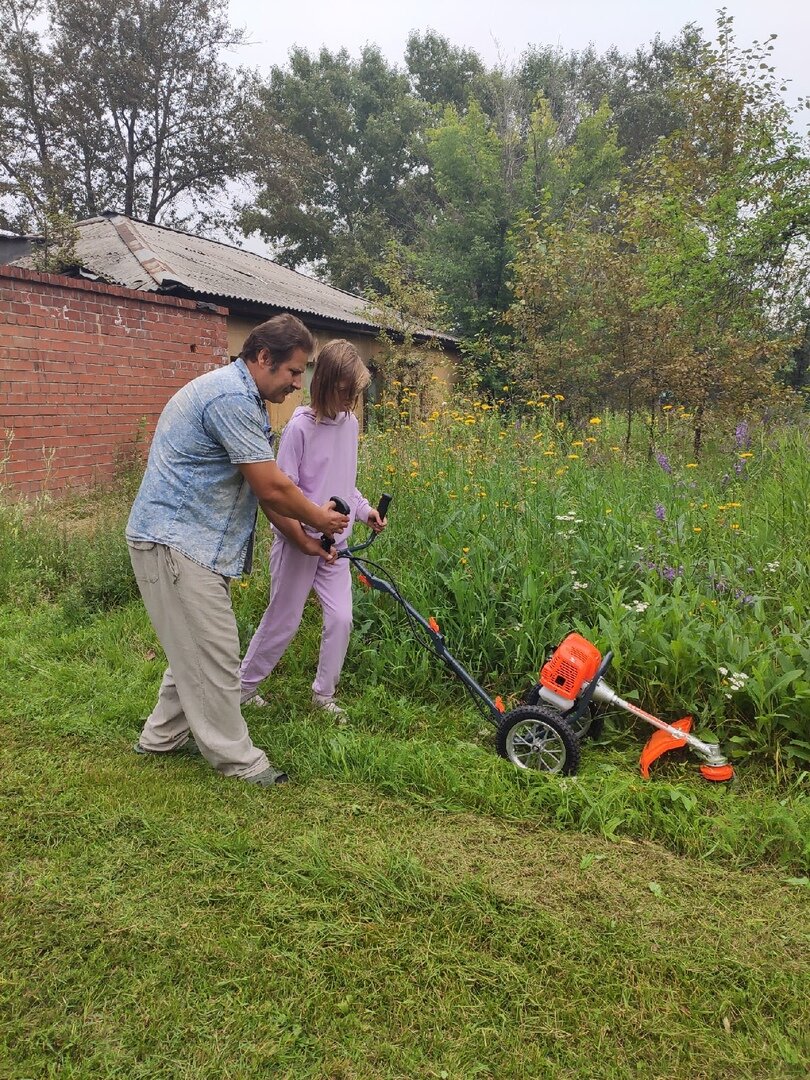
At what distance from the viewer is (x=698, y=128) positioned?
9.60 meters

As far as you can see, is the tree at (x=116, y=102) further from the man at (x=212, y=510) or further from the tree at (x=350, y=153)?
the man at (x=212, y=510)

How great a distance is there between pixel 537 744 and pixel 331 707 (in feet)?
3.57

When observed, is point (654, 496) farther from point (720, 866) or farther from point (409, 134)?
point (409, 134)

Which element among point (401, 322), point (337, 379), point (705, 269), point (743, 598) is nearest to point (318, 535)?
point (337, 379)

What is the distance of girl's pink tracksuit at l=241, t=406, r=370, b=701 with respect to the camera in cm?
356

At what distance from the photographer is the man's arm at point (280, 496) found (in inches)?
115

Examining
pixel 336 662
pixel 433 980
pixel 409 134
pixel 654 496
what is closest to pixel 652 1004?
pixel 433 980

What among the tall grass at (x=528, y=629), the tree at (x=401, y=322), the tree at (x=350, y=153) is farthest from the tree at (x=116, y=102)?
the tall grass at (x=528, y=629)

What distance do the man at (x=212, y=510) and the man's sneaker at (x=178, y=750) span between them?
1.21 feet

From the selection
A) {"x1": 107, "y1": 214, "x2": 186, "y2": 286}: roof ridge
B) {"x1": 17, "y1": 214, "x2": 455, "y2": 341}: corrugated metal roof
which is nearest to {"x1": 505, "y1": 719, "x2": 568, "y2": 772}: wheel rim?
{"x1": 17, "y1": 214, "x2": 455, "y2": 341}: corrugated metal roof

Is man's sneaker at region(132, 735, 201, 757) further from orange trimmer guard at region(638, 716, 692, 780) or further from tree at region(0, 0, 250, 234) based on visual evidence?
tree at region(0, 0, 250, 234)

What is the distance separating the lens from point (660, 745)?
3.10 meters

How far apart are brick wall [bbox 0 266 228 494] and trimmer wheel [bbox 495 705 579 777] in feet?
18.6

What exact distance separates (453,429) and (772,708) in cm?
367
